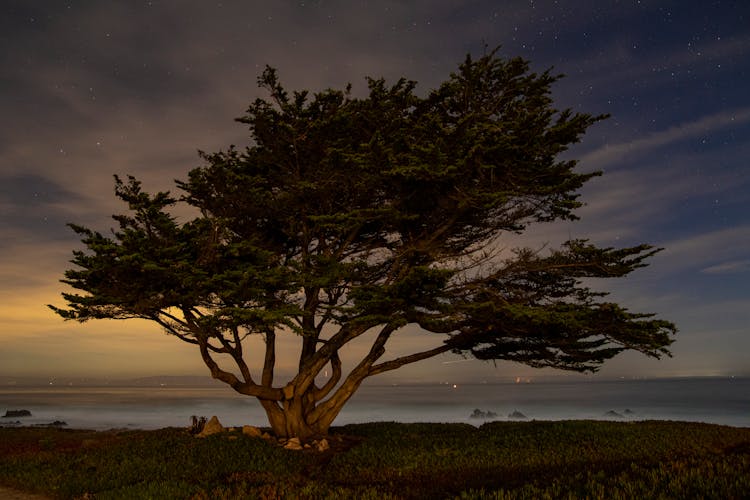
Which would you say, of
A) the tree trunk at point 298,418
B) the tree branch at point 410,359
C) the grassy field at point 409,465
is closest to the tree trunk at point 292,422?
the tree trunk at point 298,418

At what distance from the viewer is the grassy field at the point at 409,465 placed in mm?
8539

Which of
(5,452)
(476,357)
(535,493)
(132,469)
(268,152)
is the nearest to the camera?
(535,493)

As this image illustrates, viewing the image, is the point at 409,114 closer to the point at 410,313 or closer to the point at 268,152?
the point at 268,152

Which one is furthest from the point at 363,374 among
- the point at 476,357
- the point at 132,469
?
the point at 132,469

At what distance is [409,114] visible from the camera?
1908cm

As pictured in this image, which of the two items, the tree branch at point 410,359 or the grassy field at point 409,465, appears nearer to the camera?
the grassy field at point 409,465

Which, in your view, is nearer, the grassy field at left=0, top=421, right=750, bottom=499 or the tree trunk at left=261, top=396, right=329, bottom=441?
the grassy field at left=0, top=421, right=750, bottom=499

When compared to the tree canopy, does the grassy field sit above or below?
below

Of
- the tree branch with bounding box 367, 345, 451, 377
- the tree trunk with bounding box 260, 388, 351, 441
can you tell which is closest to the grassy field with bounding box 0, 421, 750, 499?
the tree trunk with bounding box 260, 388, 351, 441

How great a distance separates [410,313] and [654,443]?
832 centimetres

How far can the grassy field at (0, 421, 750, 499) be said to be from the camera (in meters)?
8.54

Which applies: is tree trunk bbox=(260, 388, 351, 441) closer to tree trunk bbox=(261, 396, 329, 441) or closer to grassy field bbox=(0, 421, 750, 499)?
tree trunk bbox=(261, 396, 329, 441)

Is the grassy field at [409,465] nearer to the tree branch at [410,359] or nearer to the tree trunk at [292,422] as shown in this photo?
the tree trunk at [292,422]

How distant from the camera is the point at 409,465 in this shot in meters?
12.8
